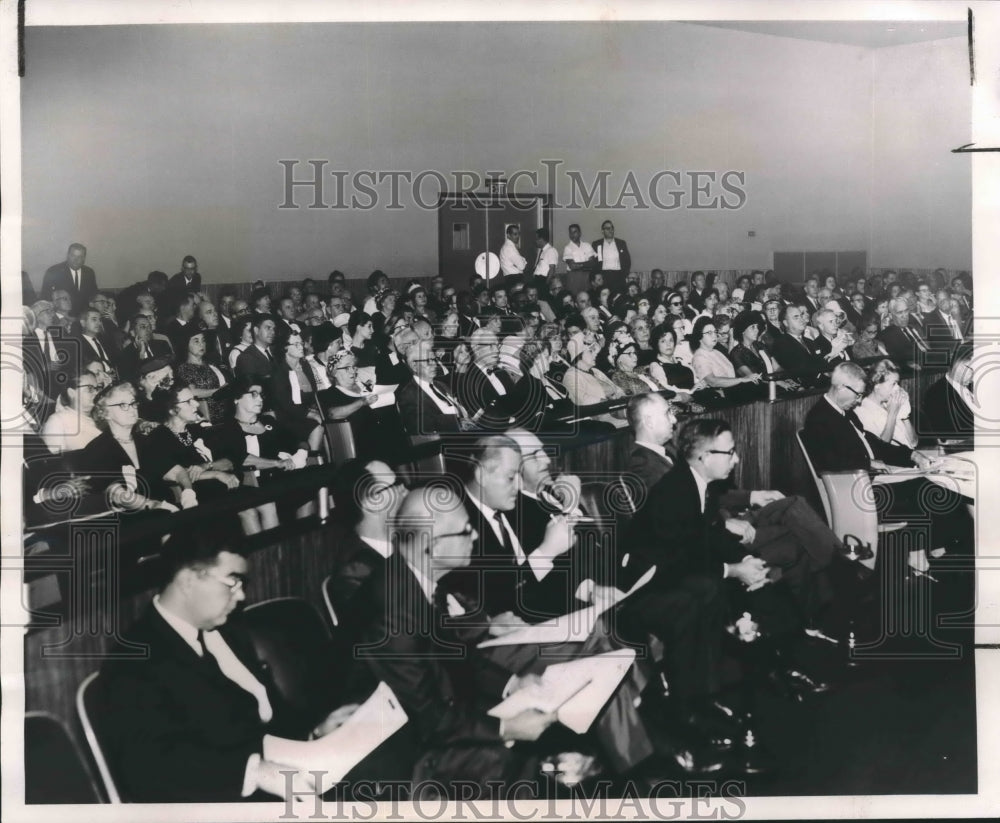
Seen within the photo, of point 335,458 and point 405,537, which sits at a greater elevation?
point 335,458

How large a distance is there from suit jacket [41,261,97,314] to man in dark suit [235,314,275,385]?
76 centimetres

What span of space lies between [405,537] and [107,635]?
1.46 m

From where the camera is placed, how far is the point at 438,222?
16.6 feet

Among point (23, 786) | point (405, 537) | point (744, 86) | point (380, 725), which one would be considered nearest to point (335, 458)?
point (405, 537)

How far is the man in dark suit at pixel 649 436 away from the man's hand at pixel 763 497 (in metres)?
0.44

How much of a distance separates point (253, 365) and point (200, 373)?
248 millimetres

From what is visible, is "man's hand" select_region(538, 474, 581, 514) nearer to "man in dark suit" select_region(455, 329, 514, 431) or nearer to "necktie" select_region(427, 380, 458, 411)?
"man in dark suit" select_region(455, 329, 514, 431)

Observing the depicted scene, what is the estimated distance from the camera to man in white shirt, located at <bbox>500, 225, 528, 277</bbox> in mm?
5059

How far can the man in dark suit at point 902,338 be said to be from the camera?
205 inches

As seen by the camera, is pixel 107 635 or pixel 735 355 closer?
pixel 107 635

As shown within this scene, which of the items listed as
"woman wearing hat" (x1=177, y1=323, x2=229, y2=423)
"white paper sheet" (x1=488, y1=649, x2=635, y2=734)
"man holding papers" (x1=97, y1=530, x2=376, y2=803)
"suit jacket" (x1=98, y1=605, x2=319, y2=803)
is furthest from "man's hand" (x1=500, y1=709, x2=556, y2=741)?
"woman wearing hat" (x1=177, y1=323, x2=229, y2=423)

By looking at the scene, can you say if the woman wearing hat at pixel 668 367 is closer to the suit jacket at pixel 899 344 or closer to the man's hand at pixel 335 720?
the suit jacket at pixel 899 344

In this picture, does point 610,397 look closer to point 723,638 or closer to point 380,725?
point 723,638

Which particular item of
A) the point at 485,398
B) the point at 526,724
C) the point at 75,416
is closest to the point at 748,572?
the point at 526,724
